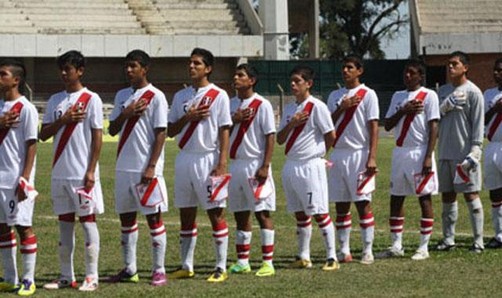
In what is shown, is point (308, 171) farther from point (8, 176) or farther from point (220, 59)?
point (220, 59)

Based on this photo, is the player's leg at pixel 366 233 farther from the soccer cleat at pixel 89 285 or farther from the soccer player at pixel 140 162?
the soccer cleat at pixel 89 285

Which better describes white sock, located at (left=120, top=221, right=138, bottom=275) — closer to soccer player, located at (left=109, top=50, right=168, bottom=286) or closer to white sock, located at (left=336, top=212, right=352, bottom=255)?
soccer player, located at (left=109, top=50, right=168, bottom=286)

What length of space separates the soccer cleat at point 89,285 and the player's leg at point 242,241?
1788mm

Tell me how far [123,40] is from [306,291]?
163 feet

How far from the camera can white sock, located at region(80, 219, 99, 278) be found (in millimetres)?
12930

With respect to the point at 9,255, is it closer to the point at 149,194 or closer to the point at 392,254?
the point at 149,194

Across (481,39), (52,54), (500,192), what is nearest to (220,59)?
(52,54)

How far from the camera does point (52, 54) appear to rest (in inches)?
2391

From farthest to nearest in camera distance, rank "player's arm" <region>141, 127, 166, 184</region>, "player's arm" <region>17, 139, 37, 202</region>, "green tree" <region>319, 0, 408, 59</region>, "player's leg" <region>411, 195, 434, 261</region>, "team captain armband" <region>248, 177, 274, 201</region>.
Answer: "green tree" <region>319, 0, 408, 59</region> → "player's leg" <region>411, 195, 434, 261</region> → "team captain armband" <region>248, 177, 274, 201</region> → "player's arm" <region>141, 127, 166, 184</region> → "player's arm" <region>17, 139, 37, 202</region>

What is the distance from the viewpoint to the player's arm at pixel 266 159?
551 inches

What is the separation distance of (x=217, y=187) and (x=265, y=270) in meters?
1.10

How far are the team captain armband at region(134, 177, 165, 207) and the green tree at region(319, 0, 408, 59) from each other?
78.7 meters

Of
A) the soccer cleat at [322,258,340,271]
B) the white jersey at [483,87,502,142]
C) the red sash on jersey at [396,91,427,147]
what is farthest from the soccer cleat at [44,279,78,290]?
the white jersey at [483,87,502,142]

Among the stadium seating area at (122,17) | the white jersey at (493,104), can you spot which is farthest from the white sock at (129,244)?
the stadium seating area at (122,17)
